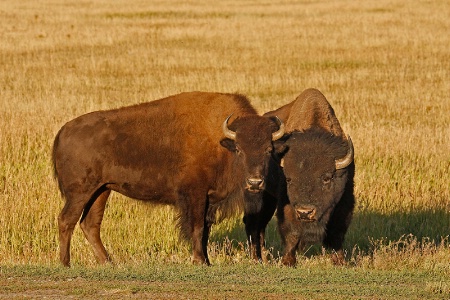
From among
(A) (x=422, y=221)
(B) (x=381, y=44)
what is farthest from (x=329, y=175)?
(B) (x=381, y=44)

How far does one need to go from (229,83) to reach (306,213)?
18.4 m

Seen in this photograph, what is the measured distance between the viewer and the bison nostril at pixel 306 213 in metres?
9.80

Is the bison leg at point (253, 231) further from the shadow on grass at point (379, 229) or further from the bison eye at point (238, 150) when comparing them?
the bison eye at point (238, 150)

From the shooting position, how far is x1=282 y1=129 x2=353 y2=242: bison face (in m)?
9.97

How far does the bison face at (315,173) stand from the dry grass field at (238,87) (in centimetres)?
78

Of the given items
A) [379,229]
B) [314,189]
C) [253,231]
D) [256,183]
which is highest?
[256,183]

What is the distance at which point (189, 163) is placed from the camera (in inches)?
428

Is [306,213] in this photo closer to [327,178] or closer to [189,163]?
[327,178]

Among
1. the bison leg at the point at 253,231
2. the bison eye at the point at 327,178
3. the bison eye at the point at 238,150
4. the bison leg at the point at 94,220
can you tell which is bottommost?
the bison leg at the point at 253,231

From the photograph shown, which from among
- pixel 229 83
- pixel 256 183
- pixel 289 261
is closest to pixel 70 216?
pixel 256 183

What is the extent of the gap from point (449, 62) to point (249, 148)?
79.6 ft

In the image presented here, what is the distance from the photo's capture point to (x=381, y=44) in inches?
1510

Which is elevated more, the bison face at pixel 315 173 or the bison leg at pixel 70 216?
the bison face at pixel 315 173

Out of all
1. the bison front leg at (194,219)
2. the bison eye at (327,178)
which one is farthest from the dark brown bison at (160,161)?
the bison eye at (327,178)
